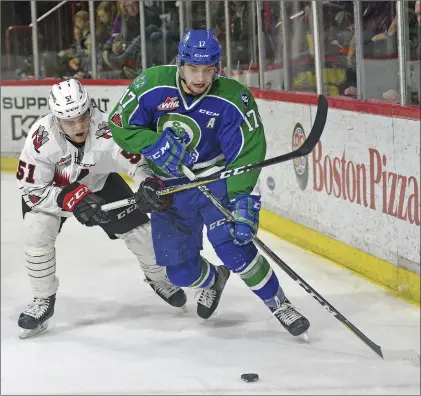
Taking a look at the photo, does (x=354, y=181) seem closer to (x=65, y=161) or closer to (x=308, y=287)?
(x=308, y=287)

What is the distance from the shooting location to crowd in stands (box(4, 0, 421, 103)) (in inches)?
146

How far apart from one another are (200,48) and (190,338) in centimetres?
93

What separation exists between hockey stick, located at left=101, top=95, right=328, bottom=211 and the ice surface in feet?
1.46

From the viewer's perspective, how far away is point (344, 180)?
4.29 metres

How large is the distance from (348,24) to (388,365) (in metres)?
1.44

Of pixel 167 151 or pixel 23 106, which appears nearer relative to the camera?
pixel 167 151

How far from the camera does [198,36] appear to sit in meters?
3.16

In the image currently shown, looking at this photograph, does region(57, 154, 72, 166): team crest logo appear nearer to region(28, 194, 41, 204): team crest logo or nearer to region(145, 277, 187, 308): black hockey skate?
region(28, 194, 41, 204): team crest logo

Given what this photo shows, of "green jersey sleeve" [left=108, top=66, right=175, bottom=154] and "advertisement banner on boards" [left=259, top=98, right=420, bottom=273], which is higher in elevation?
"green jersey sleeve" [left=108, top=66, right=175, bottom=154]

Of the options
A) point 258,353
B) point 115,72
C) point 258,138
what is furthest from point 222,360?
point 115,72

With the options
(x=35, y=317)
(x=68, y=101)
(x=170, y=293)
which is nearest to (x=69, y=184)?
(x=68, y=101)

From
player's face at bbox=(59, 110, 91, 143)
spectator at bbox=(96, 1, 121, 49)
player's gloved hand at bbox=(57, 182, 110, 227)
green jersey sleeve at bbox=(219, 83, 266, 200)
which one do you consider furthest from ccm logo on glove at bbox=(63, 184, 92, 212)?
spectator at bbox=(96, 1, 121, 49)

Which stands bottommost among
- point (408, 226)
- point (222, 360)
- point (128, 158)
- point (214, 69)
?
point (222, 360)

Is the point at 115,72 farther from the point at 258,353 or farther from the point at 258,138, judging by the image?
the point at 258,353
